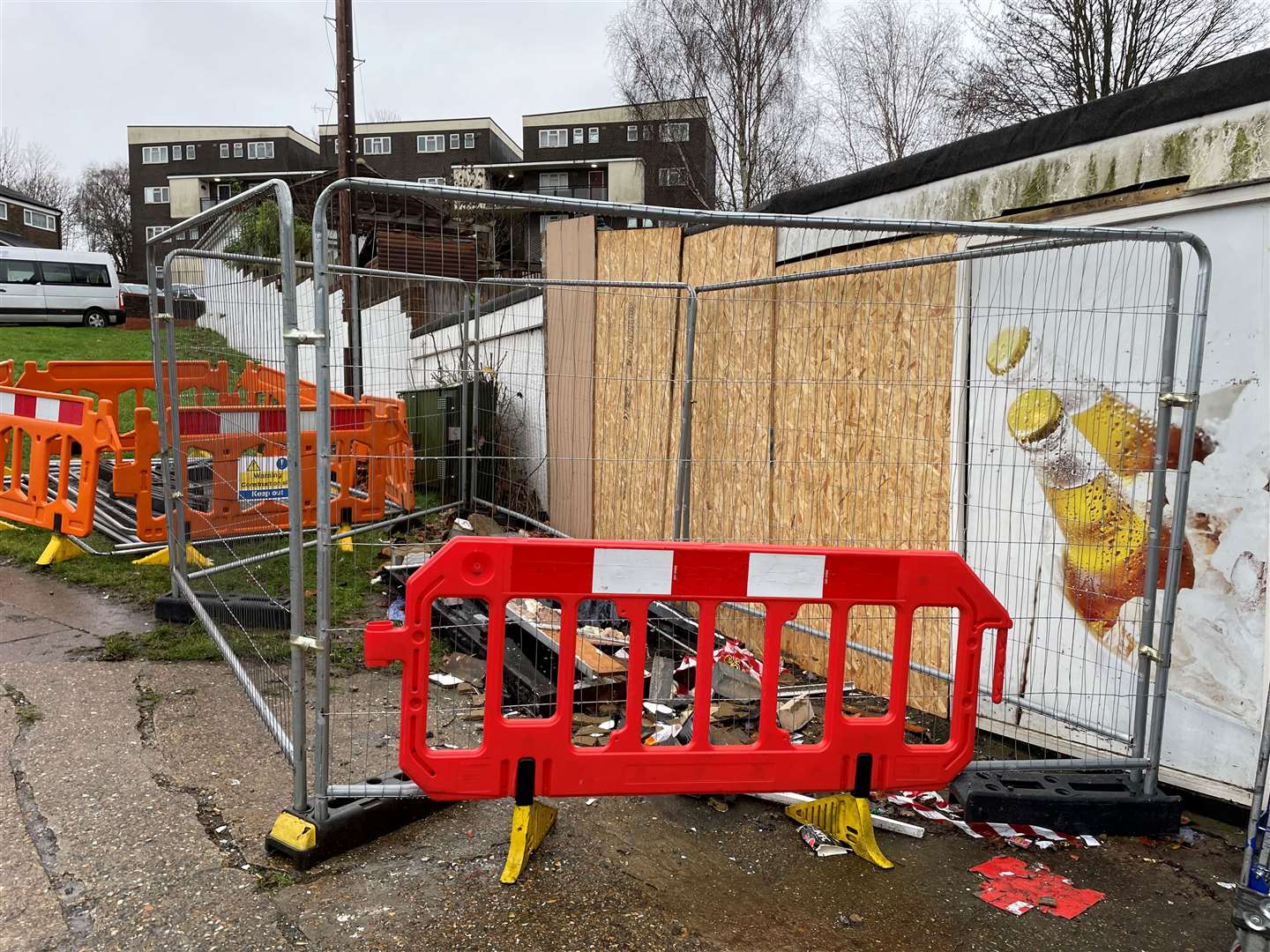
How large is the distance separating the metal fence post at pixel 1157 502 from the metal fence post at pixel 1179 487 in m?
0.03

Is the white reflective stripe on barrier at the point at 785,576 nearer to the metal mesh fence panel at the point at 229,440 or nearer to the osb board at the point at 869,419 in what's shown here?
the osb board at the point at 869,419

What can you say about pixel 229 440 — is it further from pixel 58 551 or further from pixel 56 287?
pixel 56 287

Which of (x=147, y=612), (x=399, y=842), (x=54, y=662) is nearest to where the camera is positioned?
(x=399, y=842)

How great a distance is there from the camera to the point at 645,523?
6738 mm

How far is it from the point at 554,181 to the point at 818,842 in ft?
163

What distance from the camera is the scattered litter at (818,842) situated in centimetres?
351

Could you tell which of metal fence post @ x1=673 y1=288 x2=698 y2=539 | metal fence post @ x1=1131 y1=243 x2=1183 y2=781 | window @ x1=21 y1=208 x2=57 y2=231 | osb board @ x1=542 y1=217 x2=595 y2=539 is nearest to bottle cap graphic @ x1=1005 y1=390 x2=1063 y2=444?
metal fence post @ x1=1131 y1=243 x2=1183 y2=781

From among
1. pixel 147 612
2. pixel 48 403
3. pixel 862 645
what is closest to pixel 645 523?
pixel 862 645

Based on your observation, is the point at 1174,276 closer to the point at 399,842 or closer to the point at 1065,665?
the point at 1065,665

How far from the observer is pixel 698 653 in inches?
125

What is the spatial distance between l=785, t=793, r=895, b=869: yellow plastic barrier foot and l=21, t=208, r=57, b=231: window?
59434 mm

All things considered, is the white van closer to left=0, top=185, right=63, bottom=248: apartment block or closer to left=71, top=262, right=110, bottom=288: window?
left=71, top=262, right=110, bottom=288: window

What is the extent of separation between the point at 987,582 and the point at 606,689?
83.9 inches

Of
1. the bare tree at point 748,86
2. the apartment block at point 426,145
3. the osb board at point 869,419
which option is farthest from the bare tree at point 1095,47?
the apartment block at point 426,145
